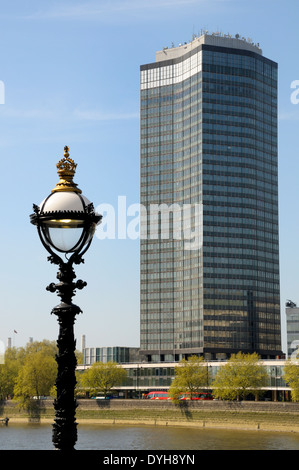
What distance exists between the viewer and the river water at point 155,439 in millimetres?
115000

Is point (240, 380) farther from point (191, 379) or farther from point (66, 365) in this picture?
point (66, 365)

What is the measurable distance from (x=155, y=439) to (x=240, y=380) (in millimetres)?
41724

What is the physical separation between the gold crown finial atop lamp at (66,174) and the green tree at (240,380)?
503ft

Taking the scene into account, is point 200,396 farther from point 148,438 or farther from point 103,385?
point 148,438

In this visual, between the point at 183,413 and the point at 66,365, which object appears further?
the point at 183,413

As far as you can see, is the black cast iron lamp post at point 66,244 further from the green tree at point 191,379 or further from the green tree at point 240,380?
the green tree at point 191,379

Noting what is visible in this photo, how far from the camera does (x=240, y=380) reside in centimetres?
16475

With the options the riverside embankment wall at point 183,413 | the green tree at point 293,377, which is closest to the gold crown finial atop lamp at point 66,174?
the riverside embankment wall at point 183,413

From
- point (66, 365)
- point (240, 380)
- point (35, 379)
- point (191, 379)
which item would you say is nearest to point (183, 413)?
point (240, 380)

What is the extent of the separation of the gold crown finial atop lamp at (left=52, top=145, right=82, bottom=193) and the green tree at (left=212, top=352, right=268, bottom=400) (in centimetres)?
15316

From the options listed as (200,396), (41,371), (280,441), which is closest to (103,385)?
(41,371)

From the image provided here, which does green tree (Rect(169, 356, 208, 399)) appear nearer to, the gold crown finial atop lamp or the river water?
the river water
